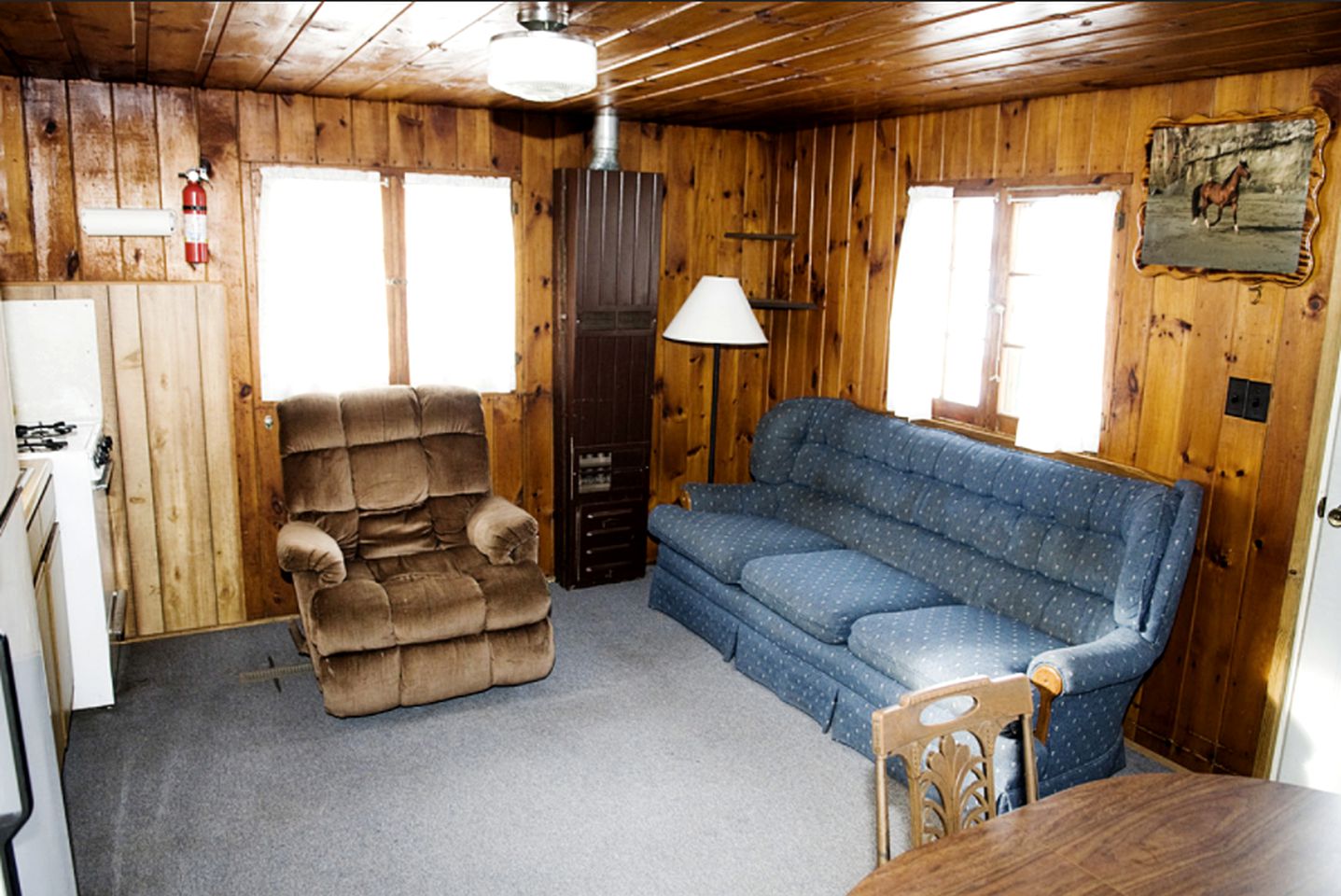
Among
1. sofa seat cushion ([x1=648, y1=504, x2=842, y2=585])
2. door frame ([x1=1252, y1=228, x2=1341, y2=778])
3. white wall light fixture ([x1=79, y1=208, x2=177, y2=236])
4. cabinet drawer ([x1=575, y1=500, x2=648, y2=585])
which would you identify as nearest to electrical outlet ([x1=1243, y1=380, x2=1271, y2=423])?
door frame ([x1=1252, y1=228, x2=1341, y2=778])

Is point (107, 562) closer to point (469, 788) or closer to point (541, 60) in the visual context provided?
point (469, 788)

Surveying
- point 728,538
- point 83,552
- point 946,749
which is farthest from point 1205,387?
point 83,552

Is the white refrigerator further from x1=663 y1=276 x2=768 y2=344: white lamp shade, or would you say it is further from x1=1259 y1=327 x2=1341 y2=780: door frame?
x1=1259 y1=327 x2=1341 y2=780: door frame

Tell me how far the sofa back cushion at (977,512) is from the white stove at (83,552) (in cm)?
276

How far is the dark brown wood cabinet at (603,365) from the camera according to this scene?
474 centimetres

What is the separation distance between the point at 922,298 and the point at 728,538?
4.29 ft

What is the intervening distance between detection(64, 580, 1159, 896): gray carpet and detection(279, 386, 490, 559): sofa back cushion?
648 millimetres

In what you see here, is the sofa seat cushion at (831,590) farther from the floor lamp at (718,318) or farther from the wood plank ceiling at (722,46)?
the wood plank ceiling at (722,46)

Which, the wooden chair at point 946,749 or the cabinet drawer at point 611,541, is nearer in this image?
A: the wooden chair at point 946,749

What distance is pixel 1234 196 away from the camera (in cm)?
322

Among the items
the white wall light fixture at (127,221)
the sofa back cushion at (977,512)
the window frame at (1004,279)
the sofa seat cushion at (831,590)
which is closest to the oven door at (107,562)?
the white wall light fixture at (127,221)

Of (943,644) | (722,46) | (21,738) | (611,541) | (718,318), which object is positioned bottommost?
(611,541)

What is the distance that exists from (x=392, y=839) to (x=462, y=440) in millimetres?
1807

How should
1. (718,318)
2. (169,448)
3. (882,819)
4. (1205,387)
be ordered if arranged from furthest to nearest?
(718,318)
(169,448)
(1205,387)
(882,819)
